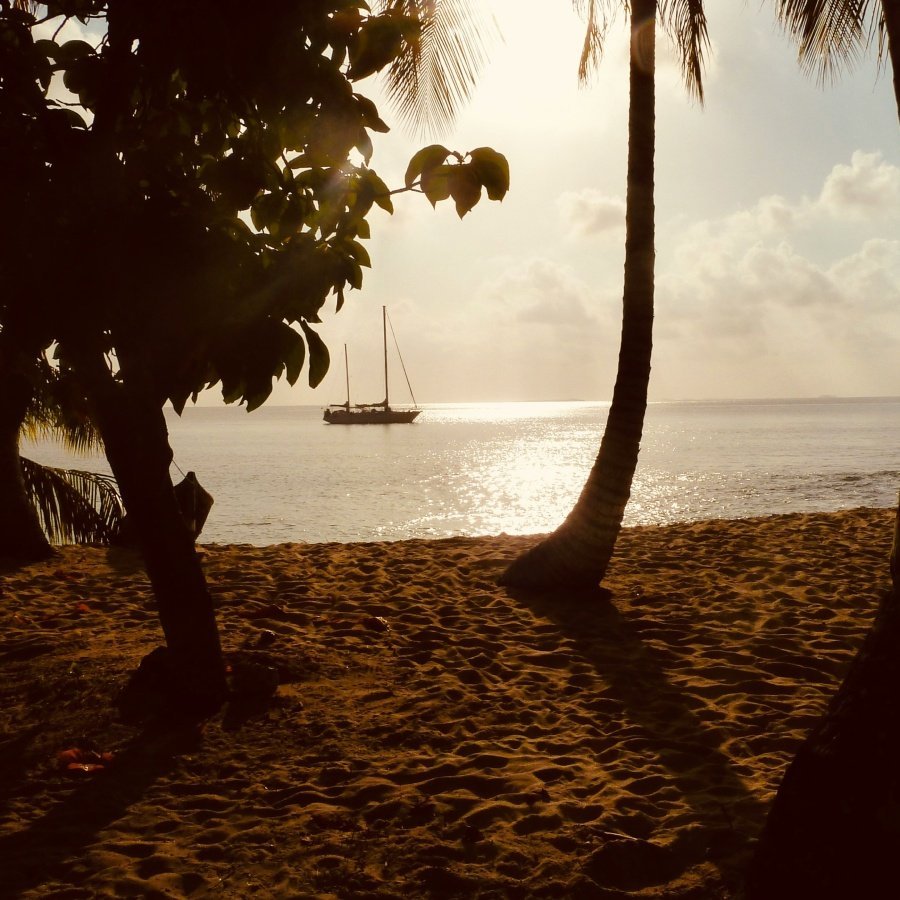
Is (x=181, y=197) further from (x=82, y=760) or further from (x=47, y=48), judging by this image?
(x=82, y=760)

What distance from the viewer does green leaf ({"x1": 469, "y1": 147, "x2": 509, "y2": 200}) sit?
9.14 ft

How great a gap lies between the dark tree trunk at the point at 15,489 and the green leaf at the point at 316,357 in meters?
6.89

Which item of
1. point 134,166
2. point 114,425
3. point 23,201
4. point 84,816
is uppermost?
point 134,166

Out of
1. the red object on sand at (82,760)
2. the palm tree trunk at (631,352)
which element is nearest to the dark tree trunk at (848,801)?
the red object on sand at (82,760)

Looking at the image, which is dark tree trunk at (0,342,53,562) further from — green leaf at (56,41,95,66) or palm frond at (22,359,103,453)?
green leaf at (56,41,95,66)

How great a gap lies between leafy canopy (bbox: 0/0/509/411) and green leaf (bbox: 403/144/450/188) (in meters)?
0.05

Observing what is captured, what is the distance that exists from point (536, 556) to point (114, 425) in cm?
500

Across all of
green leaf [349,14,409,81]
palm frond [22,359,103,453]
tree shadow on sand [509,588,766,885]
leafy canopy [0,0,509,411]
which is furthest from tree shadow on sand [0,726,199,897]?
palm frond [22,359,103,453]

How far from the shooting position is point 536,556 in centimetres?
870

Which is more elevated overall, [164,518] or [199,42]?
[199,42]

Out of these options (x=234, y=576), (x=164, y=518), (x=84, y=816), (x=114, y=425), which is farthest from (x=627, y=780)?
(x=234, y=576)

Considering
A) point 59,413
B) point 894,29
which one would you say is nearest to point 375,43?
point 894,29

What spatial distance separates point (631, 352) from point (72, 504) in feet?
25.7

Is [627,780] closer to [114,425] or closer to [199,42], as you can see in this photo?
[114,425]
